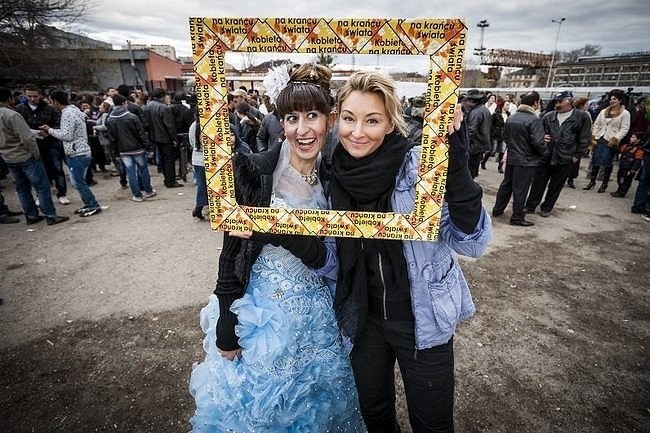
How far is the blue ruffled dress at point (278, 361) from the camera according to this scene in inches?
66.6

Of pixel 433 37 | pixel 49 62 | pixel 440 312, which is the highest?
pixel 49 62

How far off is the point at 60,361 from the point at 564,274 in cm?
587

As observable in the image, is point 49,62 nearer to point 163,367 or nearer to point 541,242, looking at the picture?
point 163,367

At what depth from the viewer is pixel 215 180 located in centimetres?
140

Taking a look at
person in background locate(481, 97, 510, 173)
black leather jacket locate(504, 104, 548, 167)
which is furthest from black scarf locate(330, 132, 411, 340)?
person in background locate(481, 97, 510, 173)

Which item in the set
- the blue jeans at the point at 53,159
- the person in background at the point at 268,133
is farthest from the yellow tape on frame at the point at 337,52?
the blue jeans at the point at 53,159

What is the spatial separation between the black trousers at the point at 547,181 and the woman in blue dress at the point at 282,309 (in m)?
6.14

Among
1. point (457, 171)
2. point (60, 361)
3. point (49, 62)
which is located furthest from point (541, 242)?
point (49, 62)

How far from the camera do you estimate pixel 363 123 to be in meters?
1.42

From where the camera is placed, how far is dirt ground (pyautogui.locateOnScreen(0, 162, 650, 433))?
255cm

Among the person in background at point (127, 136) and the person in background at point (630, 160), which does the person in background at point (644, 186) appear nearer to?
the person in background at point (630, 160)

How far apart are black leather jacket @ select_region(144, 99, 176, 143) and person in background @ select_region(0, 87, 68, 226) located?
8.23ft

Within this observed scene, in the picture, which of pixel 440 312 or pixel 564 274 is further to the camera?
pixel 564 274

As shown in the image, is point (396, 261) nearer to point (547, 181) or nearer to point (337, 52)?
point (337, 52)
